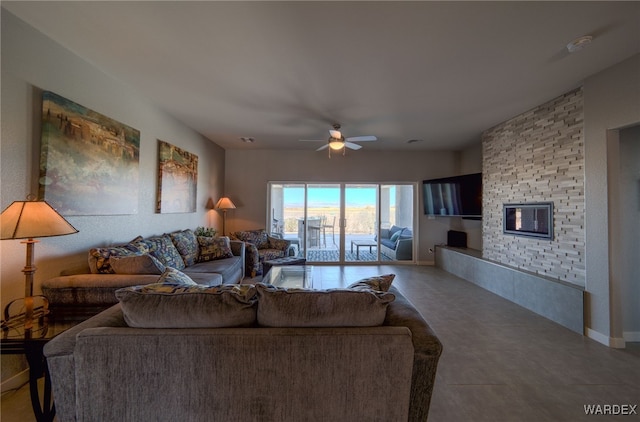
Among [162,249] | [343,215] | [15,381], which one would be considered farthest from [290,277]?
[343,215]

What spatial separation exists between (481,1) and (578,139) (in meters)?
2.28

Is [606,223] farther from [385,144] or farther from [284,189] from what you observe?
[284,189]

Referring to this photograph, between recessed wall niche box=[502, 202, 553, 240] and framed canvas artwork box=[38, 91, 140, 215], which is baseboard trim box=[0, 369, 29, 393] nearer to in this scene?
framed canvas artwork box=[38, 91, 140, 215]

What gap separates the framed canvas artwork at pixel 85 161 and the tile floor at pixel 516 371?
1533 millimetres

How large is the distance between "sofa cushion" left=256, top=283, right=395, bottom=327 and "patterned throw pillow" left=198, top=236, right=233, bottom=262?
2.92 metres

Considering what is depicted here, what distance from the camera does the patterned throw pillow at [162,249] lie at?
2.82 meters

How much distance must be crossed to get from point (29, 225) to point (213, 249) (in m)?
2.38

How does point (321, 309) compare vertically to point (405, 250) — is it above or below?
above

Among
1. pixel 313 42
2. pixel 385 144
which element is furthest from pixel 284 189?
pixel 313 42

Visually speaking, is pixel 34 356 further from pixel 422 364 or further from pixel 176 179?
pixel 176 179

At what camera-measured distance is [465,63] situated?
7.74ft

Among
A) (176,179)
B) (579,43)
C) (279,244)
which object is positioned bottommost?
(279,244)

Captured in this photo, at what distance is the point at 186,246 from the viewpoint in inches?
141

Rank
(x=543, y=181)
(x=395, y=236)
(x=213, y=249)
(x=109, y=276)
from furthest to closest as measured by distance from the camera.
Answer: (x=395, y=236) < (x=213, y=249) < (x=543, y=181) < (x=109, y=276)
